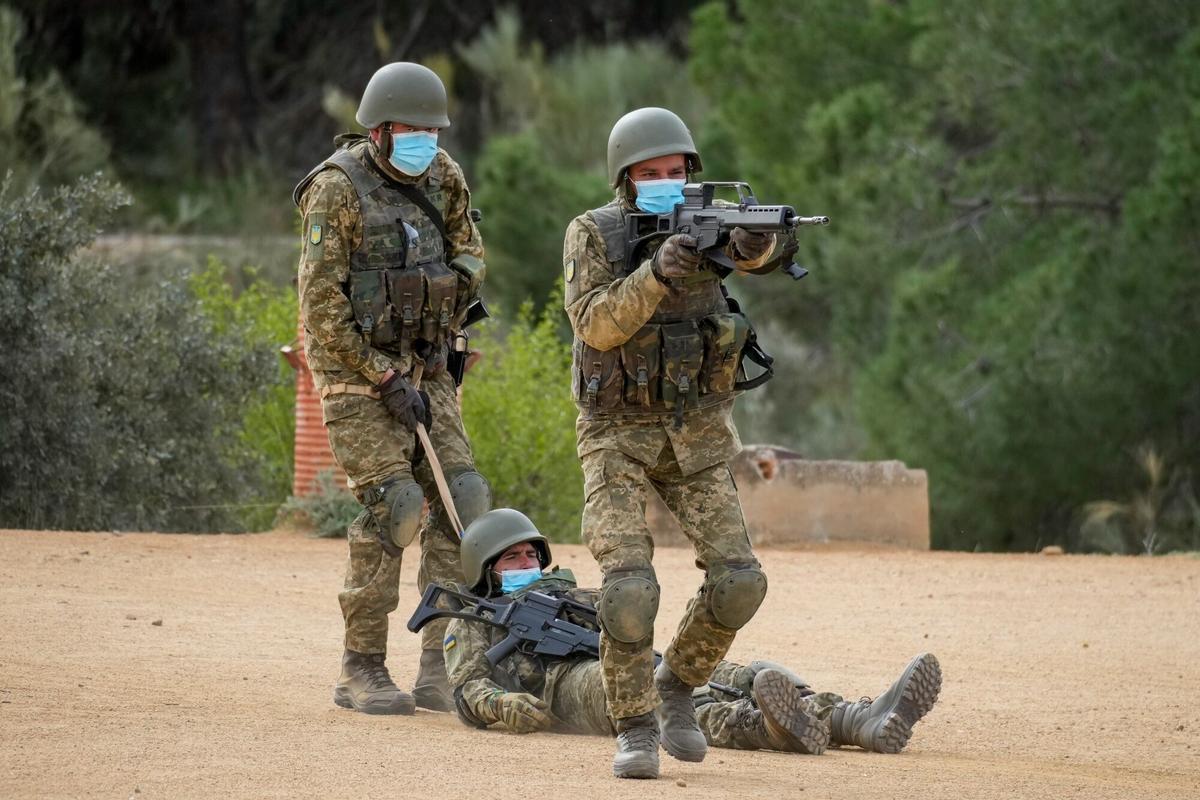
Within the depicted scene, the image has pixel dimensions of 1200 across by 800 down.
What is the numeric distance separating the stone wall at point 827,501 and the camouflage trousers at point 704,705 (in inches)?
233

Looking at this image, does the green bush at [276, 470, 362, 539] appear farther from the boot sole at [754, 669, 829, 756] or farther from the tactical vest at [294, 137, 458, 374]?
the boot sole at [754, 669, 829, 756]

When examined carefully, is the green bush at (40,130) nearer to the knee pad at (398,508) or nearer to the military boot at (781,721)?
the knee pad at (398,508)

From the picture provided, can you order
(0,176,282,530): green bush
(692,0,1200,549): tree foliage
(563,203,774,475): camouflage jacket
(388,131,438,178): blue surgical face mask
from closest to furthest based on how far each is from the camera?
1. (563,203,774,475): camouflage jacket
2. (388,131,438,178): blue surgical face mask
3. (0,176,282,530): green bush
4. (692,0,1200,549): tree foliage

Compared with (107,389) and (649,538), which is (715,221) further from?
(107,389)

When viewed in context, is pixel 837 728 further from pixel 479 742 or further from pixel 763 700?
pixel 479 742

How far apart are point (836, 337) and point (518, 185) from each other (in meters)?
4.03

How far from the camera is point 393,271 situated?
6715 mm

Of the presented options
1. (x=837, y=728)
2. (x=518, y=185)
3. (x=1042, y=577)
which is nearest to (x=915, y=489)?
(x=1042, y=577)

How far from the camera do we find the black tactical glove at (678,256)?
534 cm

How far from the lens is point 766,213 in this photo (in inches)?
209

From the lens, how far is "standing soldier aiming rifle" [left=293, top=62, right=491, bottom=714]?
21.8 feet

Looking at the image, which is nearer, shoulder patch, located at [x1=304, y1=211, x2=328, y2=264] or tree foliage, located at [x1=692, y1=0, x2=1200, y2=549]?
shoulder patch, located at [x1=304, y1=211, x2=328, y2=264]

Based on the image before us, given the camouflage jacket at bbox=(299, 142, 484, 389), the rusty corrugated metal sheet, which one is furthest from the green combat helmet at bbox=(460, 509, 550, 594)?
the rusty corrugated metal sheet

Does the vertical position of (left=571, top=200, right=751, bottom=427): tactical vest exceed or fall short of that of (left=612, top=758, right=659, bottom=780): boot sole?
it exceeds it
